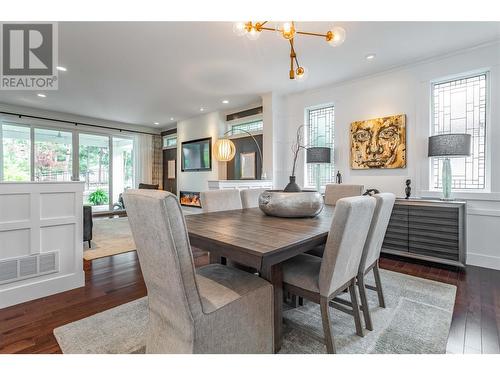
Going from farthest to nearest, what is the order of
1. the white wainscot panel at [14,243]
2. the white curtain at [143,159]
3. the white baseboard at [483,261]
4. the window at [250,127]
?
the white curtain at [143,159] → the window at [250,127] → the white baseboard at [483,261] → the white wainscot panel at [14,243]

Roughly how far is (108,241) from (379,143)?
4456mm

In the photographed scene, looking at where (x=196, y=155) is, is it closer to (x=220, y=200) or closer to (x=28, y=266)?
(x=220, y=200)

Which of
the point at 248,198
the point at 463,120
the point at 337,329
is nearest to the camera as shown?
the point at 337,329

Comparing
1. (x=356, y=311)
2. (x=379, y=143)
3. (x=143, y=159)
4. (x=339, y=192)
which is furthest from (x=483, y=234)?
(x=143, y=159)

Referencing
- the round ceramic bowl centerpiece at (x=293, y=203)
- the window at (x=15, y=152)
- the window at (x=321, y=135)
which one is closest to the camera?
the round ceramic bowl centerpiece at (x=293, y=203)

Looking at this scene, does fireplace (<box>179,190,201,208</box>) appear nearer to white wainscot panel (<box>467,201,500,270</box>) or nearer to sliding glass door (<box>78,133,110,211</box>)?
sliding glass door (<box>78,133,110,211</box>)

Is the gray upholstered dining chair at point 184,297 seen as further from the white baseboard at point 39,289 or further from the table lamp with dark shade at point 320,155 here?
the table lamp with dark shade at point 320,155

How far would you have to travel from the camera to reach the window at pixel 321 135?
14.4 ft

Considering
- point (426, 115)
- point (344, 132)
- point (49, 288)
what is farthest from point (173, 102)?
point (426, 115)

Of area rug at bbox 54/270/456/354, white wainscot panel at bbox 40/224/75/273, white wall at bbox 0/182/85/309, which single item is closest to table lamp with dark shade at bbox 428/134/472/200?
area rug at bbox 54/270/456/354

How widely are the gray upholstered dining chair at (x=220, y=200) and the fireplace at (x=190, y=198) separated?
411cm

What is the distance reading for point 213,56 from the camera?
330cm

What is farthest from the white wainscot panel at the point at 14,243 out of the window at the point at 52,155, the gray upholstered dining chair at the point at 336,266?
the window at the point at 52,155
